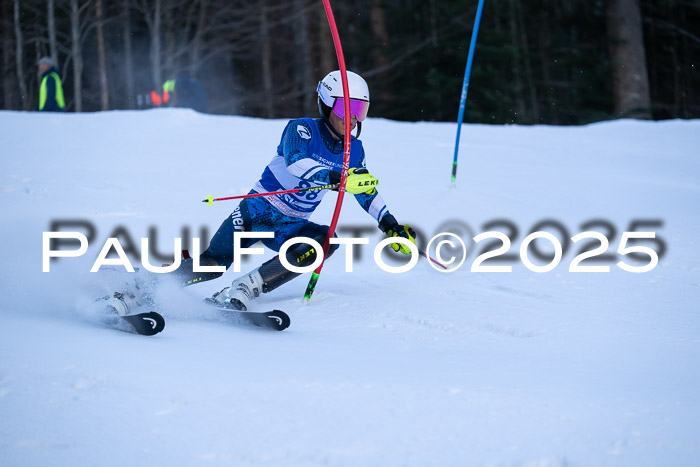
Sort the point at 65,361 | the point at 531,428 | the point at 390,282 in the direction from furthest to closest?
the point at 390,282, the point at 65,361, the point at 531,428

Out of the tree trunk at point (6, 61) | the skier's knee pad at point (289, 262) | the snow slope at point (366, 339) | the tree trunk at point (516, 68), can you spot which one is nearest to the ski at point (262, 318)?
the snow slope at point (366, 339)

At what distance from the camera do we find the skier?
3936 mm

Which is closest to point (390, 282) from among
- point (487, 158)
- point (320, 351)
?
point (320, 351)

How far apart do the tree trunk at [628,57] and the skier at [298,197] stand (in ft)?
44.5

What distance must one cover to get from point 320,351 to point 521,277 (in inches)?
89.9

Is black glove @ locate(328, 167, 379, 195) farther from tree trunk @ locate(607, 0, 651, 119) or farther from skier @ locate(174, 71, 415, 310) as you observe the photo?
tree trunk @ locate(607, 0, 651, 119)

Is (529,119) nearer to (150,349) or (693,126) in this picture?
(693,126)

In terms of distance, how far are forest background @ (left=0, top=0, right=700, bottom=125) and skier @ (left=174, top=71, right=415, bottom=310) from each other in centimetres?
1344

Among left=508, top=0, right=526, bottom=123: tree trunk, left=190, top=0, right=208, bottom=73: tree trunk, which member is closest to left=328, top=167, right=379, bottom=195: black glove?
left=508, top=0, right=526, bottom=123: tree trunk

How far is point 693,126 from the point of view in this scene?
388 inches

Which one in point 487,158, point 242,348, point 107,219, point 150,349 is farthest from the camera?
point 487,158

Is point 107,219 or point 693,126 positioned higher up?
point 693,126

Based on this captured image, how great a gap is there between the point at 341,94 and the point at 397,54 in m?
15.7

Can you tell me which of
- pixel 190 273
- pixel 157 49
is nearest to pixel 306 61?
pixel 157 49
